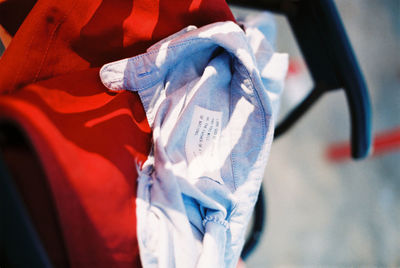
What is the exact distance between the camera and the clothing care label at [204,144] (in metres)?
0.45

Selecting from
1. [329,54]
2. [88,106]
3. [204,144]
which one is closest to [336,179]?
[329,54]

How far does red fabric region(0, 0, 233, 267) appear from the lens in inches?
13.6

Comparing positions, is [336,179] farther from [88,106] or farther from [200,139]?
[88,106]

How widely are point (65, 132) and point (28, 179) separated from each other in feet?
0.24

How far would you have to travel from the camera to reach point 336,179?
1495 millimetres

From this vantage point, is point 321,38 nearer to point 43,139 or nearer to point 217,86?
point 217,86

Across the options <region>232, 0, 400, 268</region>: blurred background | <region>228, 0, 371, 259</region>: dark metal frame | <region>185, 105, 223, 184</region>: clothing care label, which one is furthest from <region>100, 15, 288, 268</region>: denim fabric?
<region>232, 0, 400, 268</region>: blurred background

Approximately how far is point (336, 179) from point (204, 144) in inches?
50.0

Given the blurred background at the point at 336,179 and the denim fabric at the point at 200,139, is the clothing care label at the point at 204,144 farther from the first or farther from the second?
the blurred background at the point at 336,179

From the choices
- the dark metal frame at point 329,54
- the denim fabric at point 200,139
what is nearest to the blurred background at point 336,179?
the dark metal frame at point 329,54

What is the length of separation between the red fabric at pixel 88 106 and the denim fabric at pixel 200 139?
3cm

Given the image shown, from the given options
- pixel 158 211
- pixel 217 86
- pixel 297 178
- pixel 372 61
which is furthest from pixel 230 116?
pixel 372 61

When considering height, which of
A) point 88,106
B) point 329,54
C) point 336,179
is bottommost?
point 336,179

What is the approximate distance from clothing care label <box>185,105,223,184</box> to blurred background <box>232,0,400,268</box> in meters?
1.01
